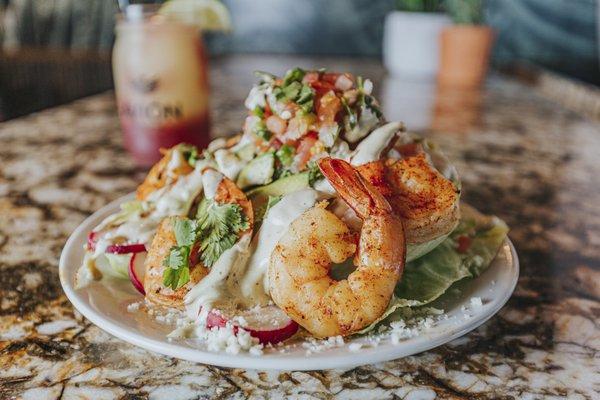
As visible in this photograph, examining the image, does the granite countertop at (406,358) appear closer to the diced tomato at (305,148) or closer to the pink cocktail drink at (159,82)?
the pink cocktail drink at (159,82)

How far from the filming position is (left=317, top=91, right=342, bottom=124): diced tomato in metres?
1.21

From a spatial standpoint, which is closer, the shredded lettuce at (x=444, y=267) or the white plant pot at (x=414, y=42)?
the shredded lettuce at (x=444, y=267)

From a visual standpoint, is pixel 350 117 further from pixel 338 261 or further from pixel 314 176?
pixel 338 261

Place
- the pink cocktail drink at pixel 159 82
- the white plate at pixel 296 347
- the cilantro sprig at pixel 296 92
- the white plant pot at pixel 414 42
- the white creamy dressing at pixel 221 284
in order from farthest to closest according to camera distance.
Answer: the white plant pot at pixel 414 42
the pink cocktail drink at pixel 159 82
the cilantro sprig at pixel 296 92
the white creamy dressing at pixel 221 284
the white plate at pixel 296 347

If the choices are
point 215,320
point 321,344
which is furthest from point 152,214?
point 321,344

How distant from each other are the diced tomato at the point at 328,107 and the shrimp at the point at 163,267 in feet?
0.78

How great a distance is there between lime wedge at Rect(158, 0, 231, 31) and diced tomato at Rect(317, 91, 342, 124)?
0.77 m

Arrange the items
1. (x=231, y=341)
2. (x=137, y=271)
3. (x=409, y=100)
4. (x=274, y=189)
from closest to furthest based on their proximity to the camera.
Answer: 1. (x=231, y=341)
2. (x=137, y=271)
3. (x=274, y=189)
4. (x=409, y=100)

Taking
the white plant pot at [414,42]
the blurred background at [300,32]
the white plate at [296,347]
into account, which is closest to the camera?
the white plate at [296,347]

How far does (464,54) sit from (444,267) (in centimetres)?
276

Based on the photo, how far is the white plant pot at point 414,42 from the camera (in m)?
3.68

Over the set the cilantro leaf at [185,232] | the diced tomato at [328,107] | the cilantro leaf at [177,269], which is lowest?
the cilantro leaf at [177,269]

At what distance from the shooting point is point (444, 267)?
3.69 ft

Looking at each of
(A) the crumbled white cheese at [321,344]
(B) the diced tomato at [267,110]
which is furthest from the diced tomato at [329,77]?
(A) the crumbled white cheese at [321,344]
